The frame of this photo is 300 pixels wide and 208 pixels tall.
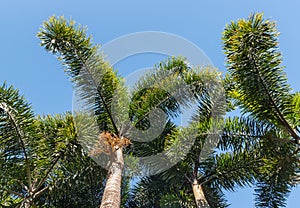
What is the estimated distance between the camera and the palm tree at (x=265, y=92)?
698 cm

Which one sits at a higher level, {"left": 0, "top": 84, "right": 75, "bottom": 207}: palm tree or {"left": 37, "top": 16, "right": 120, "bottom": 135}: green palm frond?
{"left": 37, "top": 16, "right": 120, "bottom": 135}: green palm frond

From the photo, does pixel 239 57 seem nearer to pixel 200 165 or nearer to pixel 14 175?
pixel 200 165

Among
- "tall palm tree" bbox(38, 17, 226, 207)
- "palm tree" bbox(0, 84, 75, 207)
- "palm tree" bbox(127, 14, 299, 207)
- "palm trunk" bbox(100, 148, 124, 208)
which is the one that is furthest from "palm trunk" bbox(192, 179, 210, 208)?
"palm tree" bbox(0, 84, 75, 207)

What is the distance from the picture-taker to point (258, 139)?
7.62m

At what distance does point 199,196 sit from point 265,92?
93.4 inches

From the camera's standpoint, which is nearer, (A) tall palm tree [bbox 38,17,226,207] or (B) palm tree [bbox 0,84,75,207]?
(B) palm tree [bbox 0,84,75,207]

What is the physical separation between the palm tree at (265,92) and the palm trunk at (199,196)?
118cm

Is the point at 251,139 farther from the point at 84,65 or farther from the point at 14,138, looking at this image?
the point at 14,138

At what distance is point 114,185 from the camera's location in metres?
6.37

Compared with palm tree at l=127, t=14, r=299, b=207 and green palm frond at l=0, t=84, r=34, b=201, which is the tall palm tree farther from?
green palm frond at l=0, t=84, r=34, b=201

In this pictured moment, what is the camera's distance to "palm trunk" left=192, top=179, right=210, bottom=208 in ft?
23.6

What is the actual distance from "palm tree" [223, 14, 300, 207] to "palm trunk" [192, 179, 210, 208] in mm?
1177

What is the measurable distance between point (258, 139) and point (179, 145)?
156 cm

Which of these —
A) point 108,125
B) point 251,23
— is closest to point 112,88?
point 108,125
